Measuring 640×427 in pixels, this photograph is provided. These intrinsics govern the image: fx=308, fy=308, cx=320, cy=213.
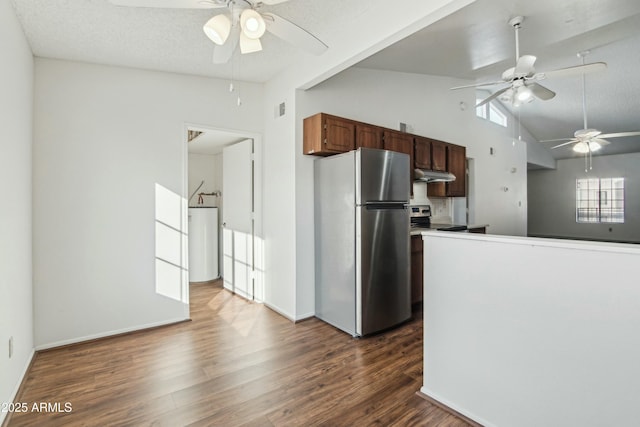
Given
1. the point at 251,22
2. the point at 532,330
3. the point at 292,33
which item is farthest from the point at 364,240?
the point at 251,22

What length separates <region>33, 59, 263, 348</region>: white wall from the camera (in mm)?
2688

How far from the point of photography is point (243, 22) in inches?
64.3

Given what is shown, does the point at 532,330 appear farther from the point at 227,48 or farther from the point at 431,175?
the point at 431,175

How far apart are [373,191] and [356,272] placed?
2.60 feet

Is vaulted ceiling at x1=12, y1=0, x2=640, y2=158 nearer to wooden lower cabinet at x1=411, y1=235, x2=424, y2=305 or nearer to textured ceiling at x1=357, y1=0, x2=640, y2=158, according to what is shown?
textured ceiling at x1=357, y1=0, x2=640, y2=158

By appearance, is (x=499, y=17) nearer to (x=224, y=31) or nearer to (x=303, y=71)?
(x=303, y=71)

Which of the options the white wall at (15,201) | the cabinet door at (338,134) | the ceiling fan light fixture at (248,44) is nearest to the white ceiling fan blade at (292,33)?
the ceiling fan light fixture at (248,44)

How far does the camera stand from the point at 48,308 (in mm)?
2693

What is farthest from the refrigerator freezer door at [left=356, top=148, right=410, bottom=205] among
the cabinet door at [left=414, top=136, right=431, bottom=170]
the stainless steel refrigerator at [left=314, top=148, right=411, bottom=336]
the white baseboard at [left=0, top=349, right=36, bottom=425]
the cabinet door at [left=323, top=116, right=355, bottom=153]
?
the white baseboard at [left=0, top=349, right=36, bottom=425]

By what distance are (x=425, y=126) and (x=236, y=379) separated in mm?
4299

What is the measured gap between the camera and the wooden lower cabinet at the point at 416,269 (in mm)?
3777

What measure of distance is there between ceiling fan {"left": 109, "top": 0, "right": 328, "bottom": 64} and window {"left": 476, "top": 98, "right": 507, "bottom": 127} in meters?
5.40

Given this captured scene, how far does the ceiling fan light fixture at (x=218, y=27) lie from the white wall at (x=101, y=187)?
181cm

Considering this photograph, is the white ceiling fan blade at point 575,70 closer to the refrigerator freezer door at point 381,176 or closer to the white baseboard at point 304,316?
the refrigerator freezer door at point 381,176
